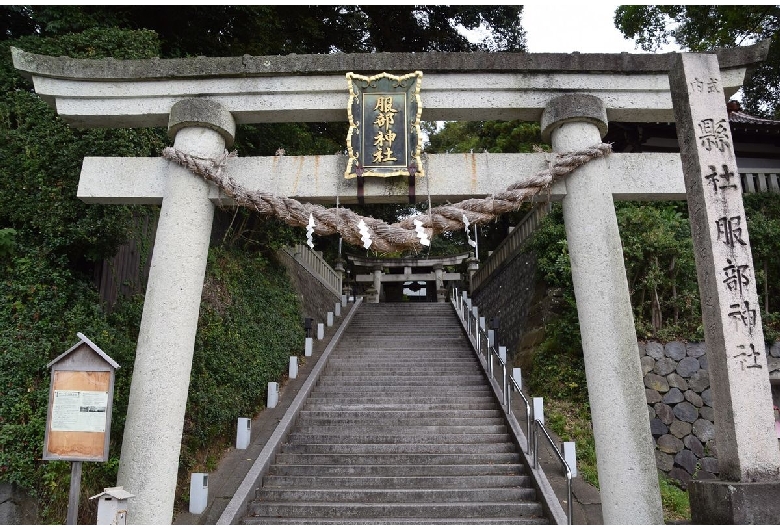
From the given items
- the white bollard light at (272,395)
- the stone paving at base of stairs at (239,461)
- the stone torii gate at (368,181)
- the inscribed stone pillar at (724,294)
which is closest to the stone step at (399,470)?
the stone paving at base of stairs at (239,461)

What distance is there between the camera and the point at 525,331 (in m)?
12.1

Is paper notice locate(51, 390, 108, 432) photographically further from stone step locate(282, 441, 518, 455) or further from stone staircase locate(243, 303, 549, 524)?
stone step locate(282, 441, 518, 455)

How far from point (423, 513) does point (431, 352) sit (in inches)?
237

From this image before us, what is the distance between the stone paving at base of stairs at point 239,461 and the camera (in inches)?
242

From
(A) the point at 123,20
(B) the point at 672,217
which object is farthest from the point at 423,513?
(A) the point at 123,20

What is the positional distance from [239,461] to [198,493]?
1.23 meters

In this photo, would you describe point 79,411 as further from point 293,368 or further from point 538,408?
point 293,368

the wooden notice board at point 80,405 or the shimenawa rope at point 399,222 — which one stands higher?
the shimenawa rope at point 399,222

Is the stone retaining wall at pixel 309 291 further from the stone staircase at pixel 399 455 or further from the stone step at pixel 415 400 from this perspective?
the stone step at pixel 415 400

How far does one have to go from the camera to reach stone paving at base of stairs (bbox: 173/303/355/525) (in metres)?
6.15

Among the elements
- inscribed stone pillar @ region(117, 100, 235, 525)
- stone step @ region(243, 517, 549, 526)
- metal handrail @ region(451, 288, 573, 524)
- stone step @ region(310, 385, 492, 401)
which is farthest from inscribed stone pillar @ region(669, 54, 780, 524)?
stone step @ region(310, 385, 492, 401)

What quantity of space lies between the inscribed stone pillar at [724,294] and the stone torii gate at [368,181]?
0.31ft

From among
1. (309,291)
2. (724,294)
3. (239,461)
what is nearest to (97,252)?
(239,461)

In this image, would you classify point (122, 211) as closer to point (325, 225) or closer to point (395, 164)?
point (325, 225)
